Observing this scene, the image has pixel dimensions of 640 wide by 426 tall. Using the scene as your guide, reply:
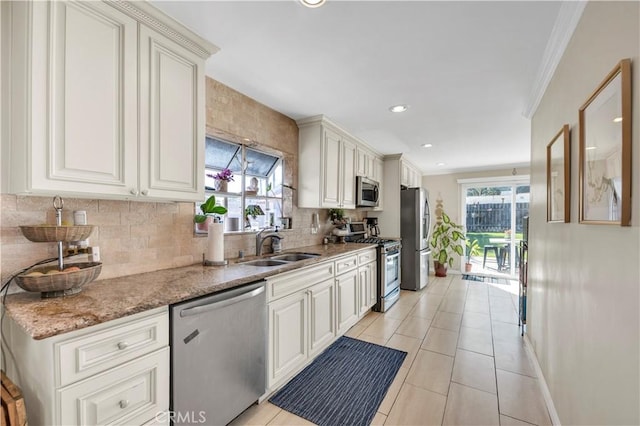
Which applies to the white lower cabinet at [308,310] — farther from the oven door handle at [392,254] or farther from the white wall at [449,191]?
the white wall at [449,191]

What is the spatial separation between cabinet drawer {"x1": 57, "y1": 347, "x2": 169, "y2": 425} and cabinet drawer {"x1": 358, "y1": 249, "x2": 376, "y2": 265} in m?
2.31

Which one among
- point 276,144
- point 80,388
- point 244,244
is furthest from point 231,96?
point 80,388

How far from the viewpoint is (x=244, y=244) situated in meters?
2.49

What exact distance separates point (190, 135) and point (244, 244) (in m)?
1.10

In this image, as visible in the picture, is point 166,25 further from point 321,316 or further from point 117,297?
point 321,316

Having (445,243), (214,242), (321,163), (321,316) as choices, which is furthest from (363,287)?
(445,243)

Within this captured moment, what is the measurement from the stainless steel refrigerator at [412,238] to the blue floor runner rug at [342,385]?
7.47 ft

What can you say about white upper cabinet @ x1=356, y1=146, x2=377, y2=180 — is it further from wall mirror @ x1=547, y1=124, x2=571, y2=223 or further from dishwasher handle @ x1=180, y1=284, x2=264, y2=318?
dishwasher handle @ x1=180, y1=284, x2=264, y2=318

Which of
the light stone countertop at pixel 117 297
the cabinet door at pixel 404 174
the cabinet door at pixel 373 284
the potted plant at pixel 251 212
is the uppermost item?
the cabinet door at pixel 404 174

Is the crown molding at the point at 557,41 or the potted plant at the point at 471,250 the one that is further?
the potted plant at the point at 471,250

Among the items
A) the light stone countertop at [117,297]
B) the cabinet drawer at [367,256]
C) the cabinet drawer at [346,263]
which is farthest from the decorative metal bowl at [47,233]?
the cabinet drawer at [367,256]

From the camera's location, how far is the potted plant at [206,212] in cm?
201

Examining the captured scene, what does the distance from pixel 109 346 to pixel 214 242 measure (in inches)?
39.0

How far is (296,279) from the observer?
7.01ft
